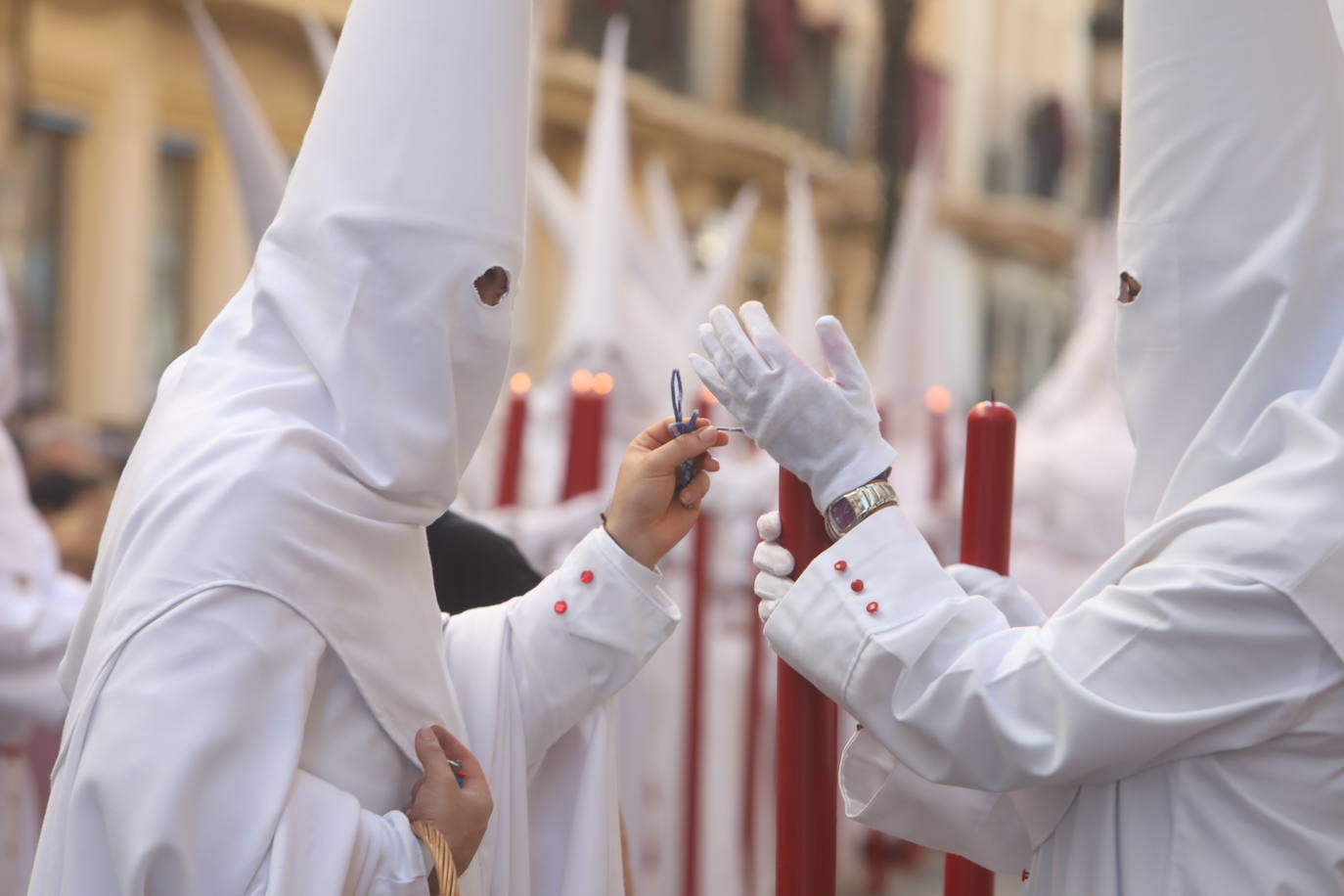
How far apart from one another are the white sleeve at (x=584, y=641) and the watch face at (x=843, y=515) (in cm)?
38

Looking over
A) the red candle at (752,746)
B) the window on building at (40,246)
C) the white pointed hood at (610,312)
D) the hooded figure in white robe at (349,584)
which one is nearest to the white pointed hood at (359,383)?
the hooded figure in white robe at (349,584)

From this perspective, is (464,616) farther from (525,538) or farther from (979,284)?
(979,284)

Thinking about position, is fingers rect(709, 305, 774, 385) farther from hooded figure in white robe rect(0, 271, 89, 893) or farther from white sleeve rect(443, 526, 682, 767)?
hooded figure in white robe rect(0, 271, 89, 893)

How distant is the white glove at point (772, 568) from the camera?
200 centimetres

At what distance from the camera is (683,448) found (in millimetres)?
2109

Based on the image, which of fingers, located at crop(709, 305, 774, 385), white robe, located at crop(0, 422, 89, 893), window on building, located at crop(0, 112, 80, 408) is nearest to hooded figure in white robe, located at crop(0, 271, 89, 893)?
white robe, located at crop(0, 422, 89, 893)

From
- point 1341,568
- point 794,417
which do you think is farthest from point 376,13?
point 1341,568

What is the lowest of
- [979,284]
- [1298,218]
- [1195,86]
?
[979,284]

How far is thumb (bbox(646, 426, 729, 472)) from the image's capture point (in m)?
2.11

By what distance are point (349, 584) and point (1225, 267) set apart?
117 cm

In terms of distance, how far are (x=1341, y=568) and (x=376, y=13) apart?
4.66ft

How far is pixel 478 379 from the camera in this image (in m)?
2.07

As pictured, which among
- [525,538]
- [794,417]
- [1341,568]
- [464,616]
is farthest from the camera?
[525,538]

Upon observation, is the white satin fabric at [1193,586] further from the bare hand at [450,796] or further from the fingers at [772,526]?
the bare hand at [450,796]
